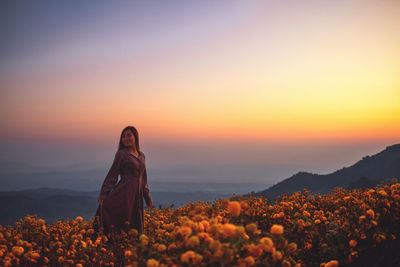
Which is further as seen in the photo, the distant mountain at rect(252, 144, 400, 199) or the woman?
the distant mountain at rect(252, 144, 400, 199)

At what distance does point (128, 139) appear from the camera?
7.17 meters

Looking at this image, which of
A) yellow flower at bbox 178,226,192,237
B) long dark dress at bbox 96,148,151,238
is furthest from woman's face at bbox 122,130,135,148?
yellow flower at bbox 178,226,192,237

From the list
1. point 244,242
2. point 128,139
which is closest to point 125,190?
point 128,139

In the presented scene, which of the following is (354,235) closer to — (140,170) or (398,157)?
(140,170)


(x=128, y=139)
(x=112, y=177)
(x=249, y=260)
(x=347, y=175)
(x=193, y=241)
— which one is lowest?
(x=347, y=175)

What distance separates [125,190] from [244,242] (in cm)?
462

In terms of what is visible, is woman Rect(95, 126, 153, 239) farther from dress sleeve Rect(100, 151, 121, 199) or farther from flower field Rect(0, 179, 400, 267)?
flower field Rect(0, 179, 400, 267)

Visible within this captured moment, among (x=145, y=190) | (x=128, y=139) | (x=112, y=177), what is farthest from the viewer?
(x=145, y=190)

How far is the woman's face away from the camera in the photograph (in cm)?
717

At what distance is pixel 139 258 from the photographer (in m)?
3.22

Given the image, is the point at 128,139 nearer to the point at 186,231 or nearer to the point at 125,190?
the point at 125,190

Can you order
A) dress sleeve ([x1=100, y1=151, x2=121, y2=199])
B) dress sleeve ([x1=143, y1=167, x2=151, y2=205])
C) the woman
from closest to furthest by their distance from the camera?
1. the woman
2. dress sleeve ([x1=100, y1=151, x2=121, y2=199])
3. dress sleeve ([x1=143, y1=167, x2=151, y2=205])

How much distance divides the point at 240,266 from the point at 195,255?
1.37 ft

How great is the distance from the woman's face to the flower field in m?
2.12
